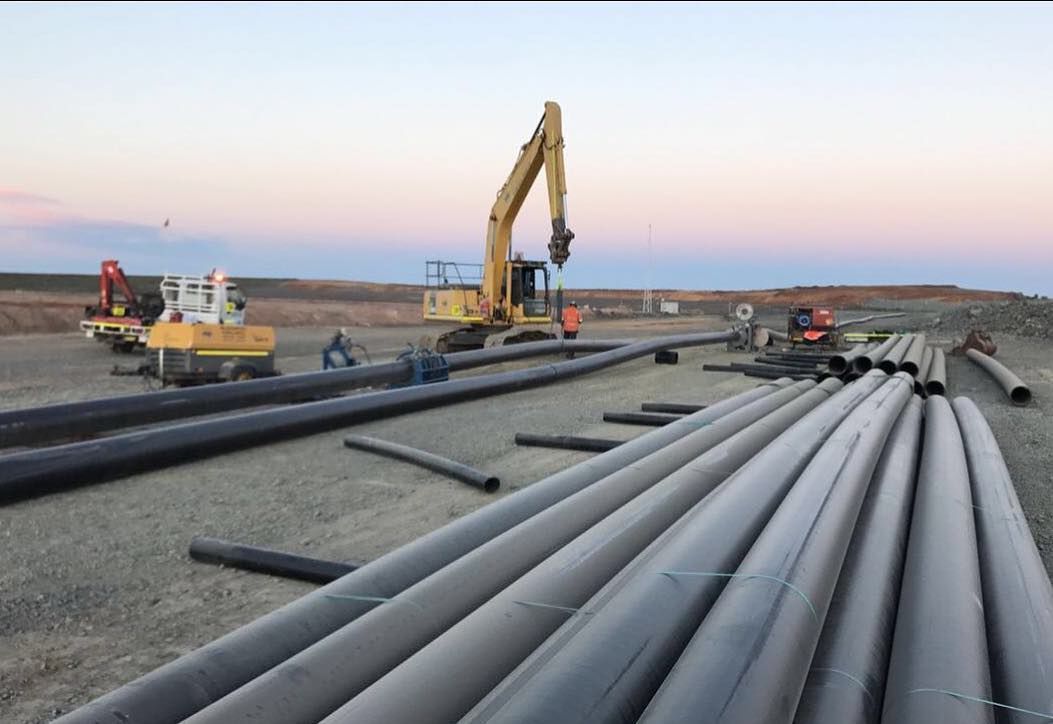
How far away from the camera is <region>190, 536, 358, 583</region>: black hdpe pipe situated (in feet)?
12.3

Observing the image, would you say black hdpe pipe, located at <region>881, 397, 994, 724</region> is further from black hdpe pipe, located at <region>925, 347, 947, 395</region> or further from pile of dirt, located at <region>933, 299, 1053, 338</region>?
pile of dirt, located at <region>933, 299, 1053, 338</region>

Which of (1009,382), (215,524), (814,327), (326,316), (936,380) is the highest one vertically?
(814,327)

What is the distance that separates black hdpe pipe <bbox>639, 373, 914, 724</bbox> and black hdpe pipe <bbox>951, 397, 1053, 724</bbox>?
476mm

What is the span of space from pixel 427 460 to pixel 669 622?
4.07 metres

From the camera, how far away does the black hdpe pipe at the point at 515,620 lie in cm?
176

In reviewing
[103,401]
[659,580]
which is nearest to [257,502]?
[103,401]

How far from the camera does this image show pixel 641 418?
26.4ft

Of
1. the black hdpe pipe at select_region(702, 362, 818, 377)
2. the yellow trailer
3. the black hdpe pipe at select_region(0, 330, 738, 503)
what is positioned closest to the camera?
the black hdpe pipe at select_region(0, 330, 738, 503)

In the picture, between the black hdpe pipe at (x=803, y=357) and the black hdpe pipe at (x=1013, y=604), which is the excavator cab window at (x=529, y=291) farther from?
the black hdpe pipe at (x=1013, y=604)

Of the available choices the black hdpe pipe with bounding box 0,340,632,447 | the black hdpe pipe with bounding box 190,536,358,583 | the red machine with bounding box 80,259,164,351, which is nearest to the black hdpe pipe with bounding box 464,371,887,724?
the black hdpe pipe with bounding box 190,536,358,583

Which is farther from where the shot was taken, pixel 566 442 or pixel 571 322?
pixel 571 322

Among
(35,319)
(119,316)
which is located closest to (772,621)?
(119,316)

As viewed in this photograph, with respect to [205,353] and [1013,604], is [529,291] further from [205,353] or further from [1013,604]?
[1013,604]

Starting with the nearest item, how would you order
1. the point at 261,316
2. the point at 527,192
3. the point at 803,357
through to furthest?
the point at 803,357, the point at 527,192, the point at 261,316
